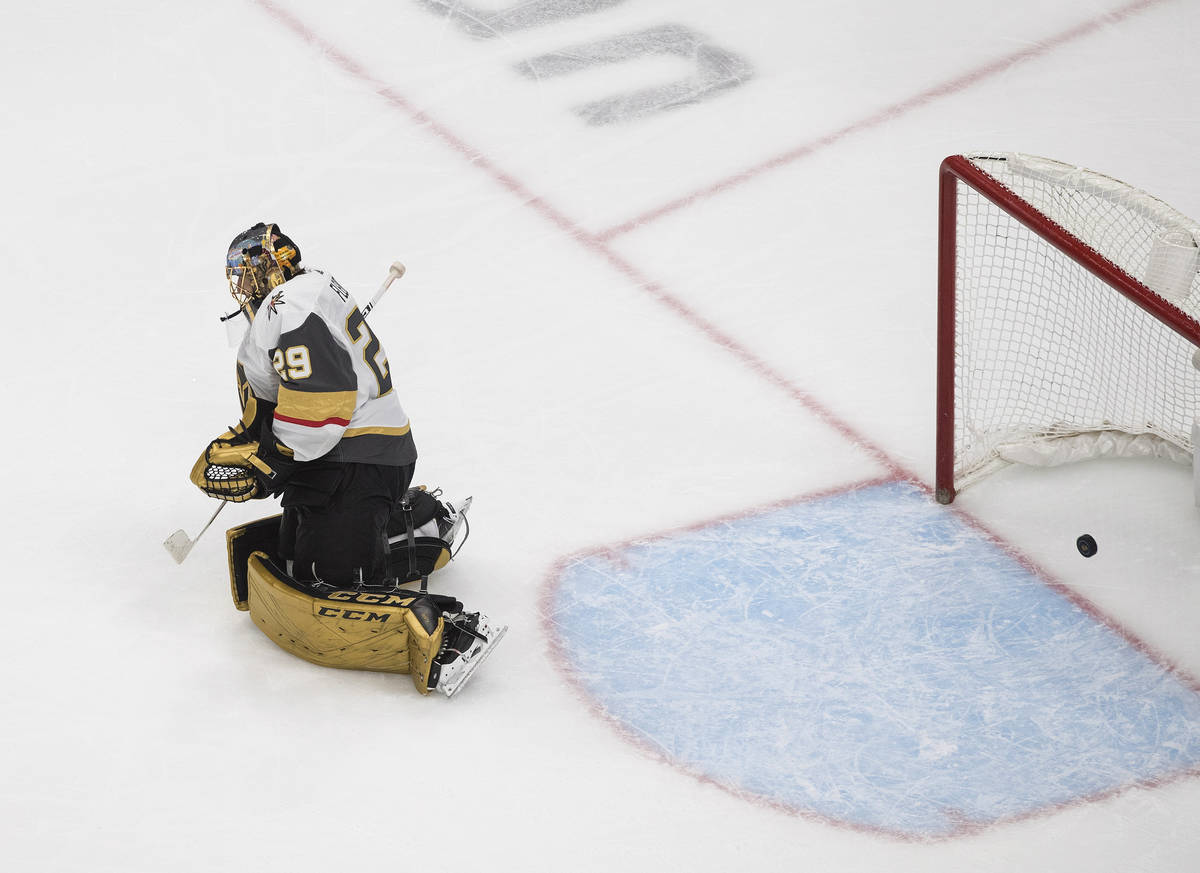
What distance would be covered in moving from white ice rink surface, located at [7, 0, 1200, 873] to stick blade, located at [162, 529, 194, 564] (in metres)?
0.12

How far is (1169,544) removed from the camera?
153 inches

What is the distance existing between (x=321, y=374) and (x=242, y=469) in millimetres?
273

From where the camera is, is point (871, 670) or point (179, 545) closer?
point (871, 670)

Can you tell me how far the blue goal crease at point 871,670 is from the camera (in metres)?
3.28

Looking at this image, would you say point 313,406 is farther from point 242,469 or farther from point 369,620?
point 369,620

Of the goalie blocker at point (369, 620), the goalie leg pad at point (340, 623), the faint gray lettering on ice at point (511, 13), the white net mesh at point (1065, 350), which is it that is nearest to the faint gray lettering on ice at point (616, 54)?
the faint gray lettering on ice at point (511, 13)

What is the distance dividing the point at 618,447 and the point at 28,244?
2065 mm

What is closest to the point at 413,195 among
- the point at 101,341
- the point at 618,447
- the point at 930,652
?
the point at 101,341

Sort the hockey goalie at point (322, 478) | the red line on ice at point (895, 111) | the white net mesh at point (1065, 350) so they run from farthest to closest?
the red line on ice at point (895, 111)
the white net mesh at point (1065, 350)
the hockey goalie at point (322, 478)

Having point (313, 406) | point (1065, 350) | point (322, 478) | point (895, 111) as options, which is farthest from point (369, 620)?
point (895, 111)

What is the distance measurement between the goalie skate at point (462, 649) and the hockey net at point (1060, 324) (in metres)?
1.22

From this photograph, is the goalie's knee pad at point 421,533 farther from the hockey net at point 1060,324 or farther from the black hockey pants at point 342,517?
the hockey net at point 1060,324

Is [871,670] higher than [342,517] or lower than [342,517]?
lower

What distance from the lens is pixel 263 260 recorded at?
339 centimetres
